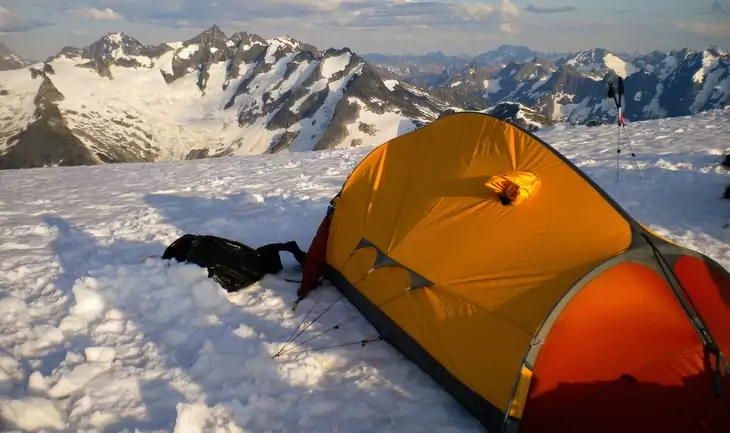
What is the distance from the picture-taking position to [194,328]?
289 inches

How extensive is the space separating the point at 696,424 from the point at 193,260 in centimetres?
761

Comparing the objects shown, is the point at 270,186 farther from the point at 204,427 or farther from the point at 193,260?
the point at 204,427

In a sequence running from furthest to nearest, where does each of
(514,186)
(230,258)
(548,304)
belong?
(230,258) → (514,186) → (548,304)

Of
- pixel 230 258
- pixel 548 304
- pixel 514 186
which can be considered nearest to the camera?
pixel 548 304

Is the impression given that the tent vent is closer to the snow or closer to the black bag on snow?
the snow

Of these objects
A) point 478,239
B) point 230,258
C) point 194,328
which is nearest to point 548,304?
point 478,239

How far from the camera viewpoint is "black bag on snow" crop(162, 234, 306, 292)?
8578 millimetres

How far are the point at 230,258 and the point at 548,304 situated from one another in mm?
5648

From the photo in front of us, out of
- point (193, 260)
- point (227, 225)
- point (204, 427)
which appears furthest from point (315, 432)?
point (227, 225)

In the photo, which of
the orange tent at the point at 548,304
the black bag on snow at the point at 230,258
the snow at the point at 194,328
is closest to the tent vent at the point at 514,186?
the orange tent at the point at 548,304

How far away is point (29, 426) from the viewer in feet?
17.3

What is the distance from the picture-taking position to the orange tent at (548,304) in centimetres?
491

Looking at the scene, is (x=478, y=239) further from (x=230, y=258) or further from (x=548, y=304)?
(x=230, y=258)

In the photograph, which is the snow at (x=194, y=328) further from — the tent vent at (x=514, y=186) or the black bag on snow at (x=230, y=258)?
the tent vent at (x=514, y=186)
